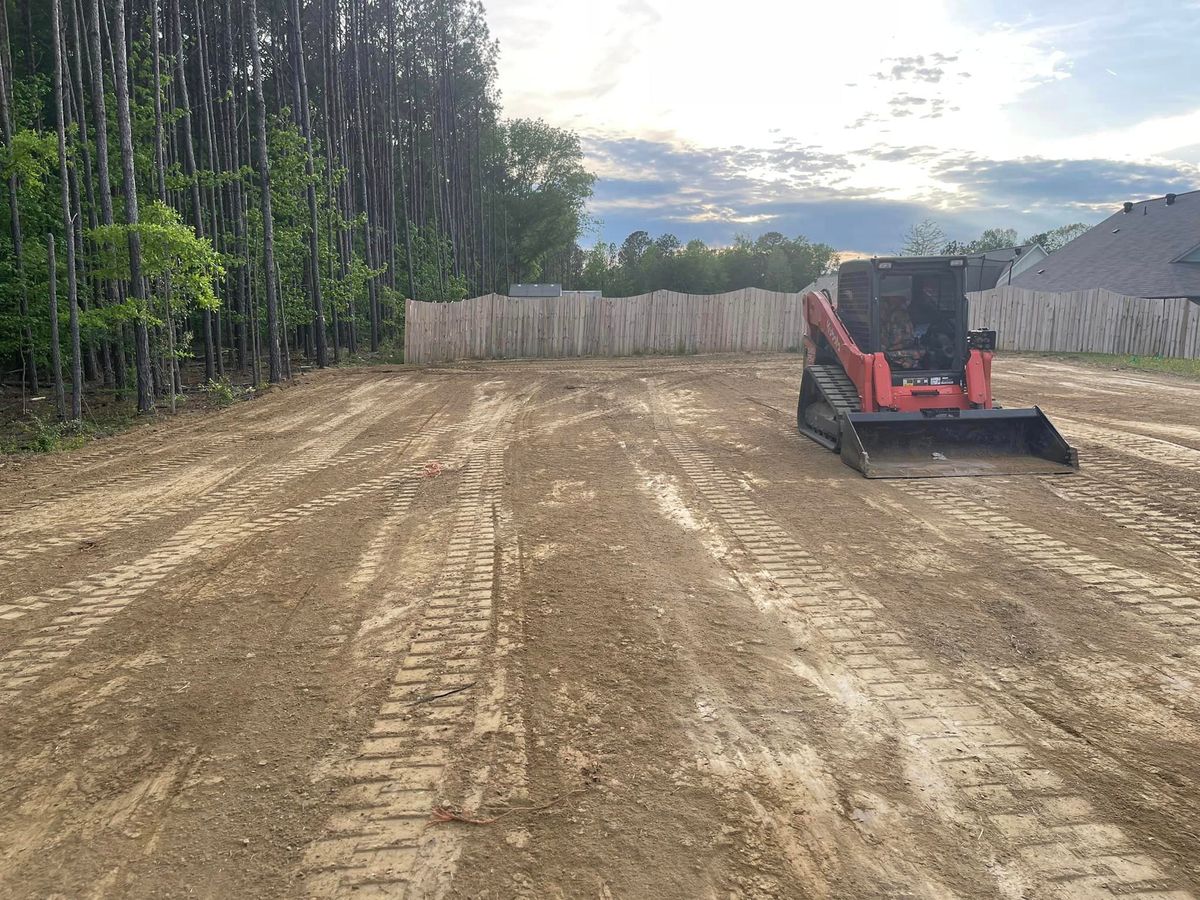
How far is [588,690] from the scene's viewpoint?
3.64 m

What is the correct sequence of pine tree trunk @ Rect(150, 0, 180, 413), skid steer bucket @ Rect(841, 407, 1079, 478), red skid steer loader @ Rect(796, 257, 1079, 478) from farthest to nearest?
1. pine tree trunk @ Rect(150, 0, 180, 413)
2. red skid steer loader @ Rect(796, 257, 1079, 478)
3. skid steer bucket @ Rect(841, 407, 1079, 478)

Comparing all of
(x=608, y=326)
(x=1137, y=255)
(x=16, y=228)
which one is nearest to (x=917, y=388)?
(x=16, y=228)

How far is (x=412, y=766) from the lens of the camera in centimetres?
305

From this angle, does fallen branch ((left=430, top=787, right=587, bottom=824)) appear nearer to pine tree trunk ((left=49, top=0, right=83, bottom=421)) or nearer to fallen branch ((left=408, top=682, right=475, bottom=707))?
fallen branch ((left=408, top=682, right=475, bottom=707))

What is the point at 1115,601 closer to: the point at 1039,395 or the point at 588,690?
the point at 588,690

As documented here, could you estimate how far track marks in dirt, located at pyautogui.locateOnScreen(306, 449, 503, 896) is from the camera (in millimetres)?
2516

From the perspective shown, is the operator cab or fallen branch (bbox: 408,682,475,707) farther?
the operator cab

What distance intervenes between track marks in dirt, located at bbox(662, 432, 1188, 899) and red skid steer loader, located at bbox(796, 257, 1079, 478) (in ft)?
12.5

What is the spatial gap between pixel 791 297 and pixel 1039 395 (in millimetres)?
12534

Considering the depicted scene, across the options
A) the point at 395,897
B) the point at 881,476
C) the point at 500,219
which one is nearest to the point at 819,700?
the point at 395,897

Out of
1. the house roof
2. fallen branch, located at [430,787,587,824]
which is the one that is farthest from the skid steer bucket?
the house roof

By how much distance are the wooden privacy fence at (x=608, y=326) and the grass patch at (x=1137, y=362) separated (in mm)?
7953

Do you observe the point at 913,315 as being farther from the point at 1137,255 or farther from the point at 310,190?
the point at 1137,255

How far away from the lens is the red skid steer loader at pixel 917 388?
8.25 metres
